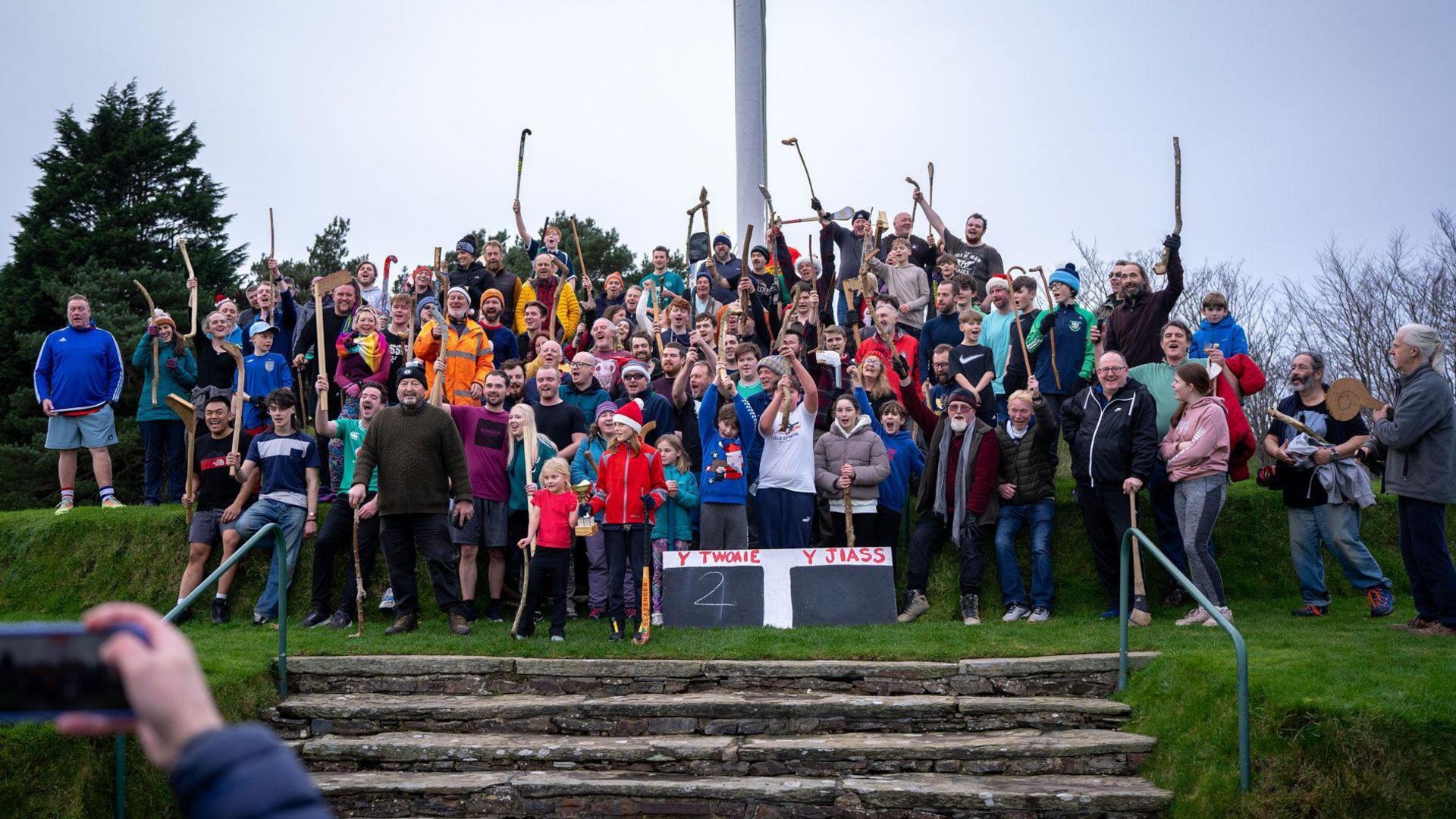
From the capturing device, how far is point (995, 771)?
757 centimetres

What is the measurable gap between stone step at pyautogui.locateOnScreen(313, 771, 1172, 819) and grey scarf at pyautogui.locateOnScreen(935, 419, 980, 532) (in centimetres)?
364

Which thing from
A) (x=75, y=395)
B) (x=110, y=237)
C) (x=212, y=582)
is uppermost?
(x=110, y=237)

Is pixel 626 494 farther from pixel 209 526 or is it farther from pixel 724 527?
pixel 209 526

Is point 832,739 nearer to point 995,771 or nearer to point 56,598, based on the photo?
point 995,771

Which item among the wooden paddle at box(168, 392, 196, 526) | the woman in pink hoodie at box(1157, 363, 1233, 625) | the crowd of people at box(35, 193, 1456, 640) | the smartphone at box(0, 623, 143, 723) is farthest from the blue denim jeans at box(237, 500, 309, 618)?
the smartphone at box(0, 623, 143, 723)

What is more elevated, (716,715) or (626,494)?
(626,494)

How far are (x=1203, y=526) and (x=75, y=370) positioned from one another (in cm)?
1114

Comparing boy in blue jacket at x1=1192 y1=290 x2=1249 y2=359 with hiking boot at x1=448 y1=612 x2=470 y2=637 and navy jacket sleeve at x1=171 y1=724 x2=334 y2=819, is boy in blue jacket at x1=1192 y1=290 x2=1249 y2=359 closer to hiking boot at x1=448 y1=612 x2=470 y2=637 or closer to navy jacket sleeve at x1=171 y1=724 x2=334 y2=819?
hiking boot at x1=448 y1=612 x2=470 y2=637

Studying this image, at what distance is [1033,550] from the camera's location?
10820mm

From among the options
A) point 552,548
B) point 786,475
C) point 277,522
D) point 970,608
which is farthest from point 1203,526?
point 277,522

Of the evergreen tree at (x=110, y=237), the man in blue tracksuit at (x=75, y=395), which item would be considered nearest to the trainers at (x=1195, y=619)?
the man in blue tracksuit at (x=75, y=395)

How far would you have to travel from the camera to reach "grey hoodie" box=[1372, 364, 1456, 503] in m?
8.45

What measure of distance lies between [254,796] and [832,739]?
22.5 feet

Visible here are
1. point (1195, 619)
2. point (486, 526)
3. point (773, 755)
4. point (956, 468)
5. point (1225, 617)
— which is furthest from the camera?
point (956, 468)
